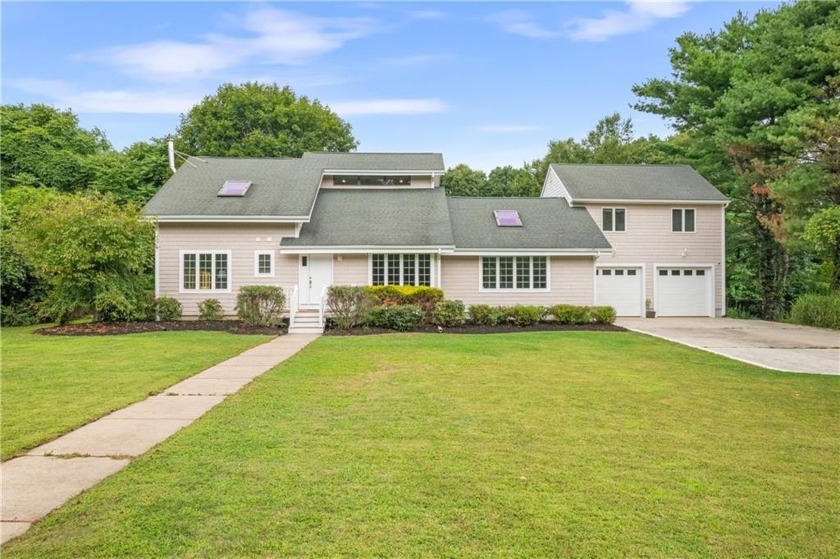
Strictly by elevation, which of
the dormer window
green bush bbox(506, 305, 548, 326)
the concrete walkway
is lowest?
the concrete walkway

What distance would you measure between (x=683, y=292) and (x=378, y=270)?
13108 mm

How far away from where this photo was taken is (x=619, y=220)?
65.5 feet

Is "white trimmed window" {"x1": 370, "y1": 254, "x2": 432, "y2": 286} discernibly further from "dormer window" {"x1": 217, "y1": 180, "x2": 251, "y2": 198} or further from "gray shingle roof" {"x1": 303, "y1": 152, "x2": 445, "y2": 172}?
"gray shingle roof" {"x1": 303, "y1": 152, "x2": 445, "y2": 172}

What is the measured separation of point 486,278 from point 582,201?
231 inches

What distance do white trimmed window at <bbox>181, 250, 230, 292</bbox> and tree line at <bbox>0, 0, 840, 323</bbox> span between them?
1.30 metres

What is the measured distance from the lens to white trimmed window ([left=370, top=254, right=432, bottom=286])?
55.1ft

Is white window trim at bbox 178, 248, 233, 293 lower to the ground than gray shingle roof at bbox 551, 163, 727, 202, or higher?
lower

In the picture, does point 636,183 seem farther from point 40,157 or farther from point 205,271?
point 40,157

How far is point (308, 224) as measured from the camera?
17500 mm

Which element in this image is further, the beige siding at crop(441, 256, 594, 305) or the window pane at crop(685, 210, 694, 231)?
the window pane at crop(685, 210, 694, 231)

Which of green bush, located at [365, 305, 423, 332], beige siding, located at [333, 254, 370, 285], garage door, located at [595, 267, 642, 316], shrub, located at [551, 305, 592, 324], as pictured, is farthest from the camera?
garage door, located at [595, 267, 642, 316]

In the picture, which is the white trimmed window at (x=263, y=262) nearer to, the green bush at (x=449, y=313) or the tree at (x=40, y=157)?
the green bush at (x=449, y=313)

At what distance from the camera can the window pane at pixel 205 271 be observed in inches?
666

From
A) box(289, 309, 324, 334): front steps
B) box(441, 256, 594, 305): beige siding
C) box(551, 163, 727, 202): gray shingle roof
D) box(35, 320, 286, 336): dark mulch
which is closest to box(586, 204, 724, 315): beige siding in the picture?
box(551, 163, 727, 202): gray shingle roof
